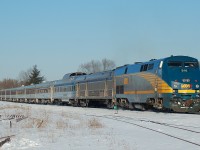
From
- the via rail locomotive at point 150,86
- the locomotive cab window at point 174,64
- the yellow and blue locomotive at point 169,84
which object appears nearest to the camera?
the yellow and blue locomotive at point 169,84

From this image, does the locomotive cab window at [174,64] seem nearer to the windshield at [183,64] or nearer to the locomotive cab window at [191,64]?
the windshield at [183,64]

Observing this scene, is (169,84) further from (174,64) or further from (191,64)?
(191,64)

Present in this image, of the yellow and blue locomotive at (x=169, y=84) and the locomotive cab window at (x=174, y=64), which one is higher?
the locomotive cab window at (x=174, y=64)

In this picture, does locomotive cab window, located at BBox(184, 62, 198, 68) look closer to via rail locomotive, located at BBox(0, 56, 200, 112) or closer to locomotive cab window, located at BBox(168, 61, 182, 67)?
via rail locomotive, located at BBox(0, 56, 200, 112)

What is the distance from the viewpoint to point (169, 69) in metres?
25.1

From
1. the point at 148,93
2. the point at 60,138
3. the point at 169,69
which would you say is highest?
the point at 169,69

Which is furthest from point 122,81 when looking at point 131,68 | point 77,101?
point 77,101

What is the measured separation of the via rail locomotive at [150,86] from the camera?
24.4 meters

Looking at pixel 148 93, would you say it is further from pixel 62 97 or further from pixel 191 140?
pixel 62 97

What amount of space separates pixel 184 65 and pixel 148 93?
3359 millimetres

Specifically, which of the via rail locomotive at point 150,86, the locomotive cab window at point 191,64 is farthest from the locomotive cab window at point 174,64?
the locomotive cab window at point 191,64

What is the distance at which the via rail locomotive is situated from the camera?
24.4m

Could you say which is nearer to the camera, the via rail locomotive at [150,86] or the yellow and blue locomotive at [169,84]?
the yellow and blue locomotive at [169,84]

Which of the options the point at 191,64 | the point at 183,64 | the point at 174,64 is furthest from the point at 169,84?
the point at 191,64
